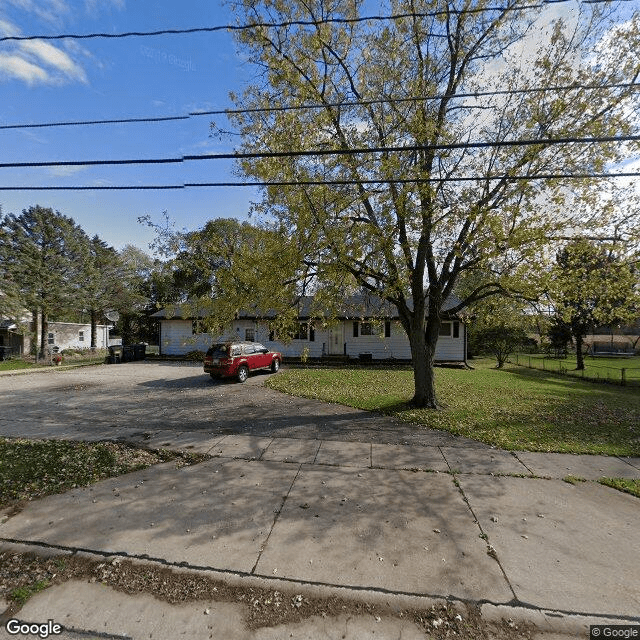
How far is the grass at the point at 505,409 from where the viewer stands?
7562mm

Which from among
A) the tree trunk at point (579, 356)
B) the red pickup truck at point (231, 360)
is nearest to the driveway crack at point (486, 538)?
the red pickup truck at point (231, 360)

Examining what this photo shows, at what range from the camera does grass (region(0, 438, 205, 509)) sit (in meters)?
5.16

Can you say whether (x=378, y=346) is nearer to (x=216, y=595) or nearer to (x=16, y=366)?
(x=216, y=595)

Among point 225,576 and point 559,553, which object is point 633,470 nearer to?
point 559,553

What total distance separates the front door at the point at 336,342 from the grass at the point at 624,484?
19.2 metres

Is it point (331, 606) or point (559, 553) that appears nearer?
point (331, 606)

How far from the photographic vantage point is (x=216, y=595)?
10.3 ft

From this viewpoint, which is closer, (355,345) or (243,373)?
(243,373)

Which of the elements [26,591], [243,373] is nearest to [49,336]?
[243,373]

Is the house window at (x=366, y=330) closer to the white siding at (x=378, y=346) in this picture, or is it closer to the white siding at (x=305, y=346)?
the white siding at (x=378, y=346)

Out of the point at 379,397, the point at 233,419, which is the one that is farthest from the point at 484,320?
the point at 233,419

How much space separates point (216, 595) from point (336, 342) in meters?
21.8

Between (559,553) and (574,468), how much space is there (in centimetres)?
294

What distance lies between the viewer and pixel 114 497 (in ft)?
16.0
